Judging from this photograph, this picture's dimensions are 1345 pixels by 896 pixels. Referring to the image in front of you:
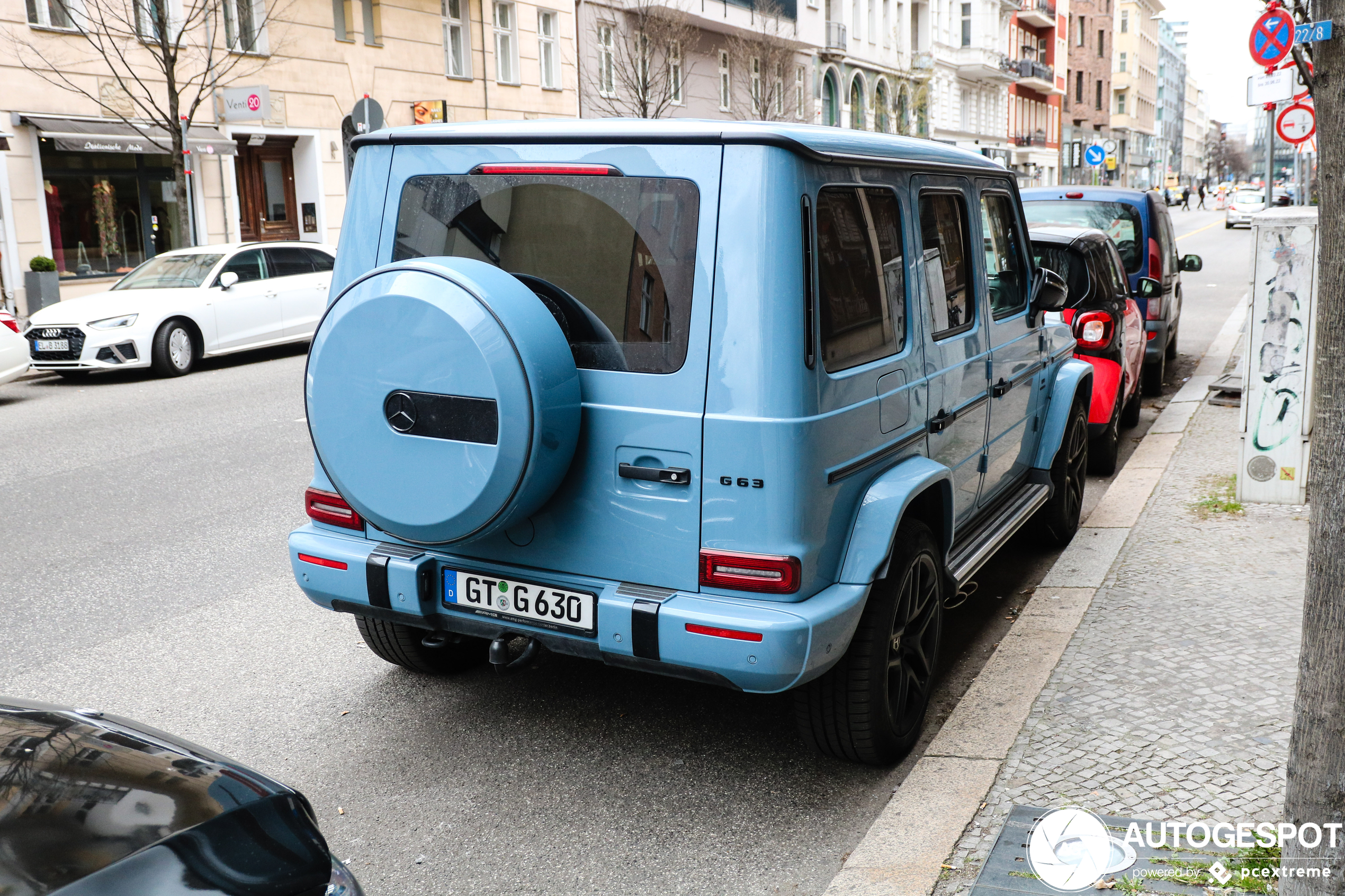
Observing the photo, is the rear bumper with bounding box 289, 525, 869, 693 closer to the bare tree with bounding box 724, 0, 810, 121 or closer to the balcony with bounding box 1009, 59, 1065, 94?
the bare tree with bounding box 724, 0, 810, 121

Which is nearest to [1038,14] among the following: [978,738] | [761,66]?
[761,66]

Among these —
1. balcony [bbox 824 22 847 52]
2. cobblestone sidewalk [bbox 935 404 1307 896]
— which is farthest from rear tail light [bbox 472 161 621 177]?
balcony [bbox 824 22 847 52]

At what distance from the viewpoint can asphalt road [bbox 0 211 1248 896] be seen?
3342 millimetres

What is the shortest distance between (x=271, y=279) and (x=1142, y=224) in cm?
1027

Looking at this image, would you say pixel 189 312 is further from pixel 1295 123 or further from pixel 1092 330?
pixel 1295 123

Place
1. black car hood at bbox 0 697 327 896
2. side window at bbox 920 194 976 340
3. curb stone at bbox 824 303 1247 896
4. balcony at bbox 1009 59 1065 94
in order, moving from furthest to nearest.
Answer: balcony at bbox 1009 59 1065 94
side window at bbox 920 194 976 340
curb stone at bbox 824 303 1247 896
black car hood at bbox 0 697 327 896

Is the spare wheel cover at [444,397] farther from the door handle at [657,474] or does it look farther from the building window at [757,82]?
the building window at [757,82]

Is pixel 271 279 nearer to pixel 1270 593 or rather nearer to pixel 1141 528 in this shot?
pixel 1141 528

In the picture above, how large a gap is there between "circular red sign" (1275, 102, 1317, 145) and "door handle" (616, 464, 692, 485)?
14.2 m

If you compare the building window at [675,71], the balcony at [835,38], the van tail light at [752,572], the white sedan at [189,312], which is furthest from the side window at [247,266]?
the balcony at [835,38]

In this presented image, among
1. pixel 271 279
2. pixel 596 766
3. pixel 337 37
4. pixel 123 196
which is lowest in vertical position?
pixel 596 766

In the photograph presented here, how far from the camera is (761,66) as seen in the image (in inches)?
1497

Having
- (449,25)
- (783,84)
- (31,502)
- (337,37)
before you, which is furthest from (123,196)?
(783,84)

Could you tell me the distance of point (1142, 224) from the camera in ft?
34.7
